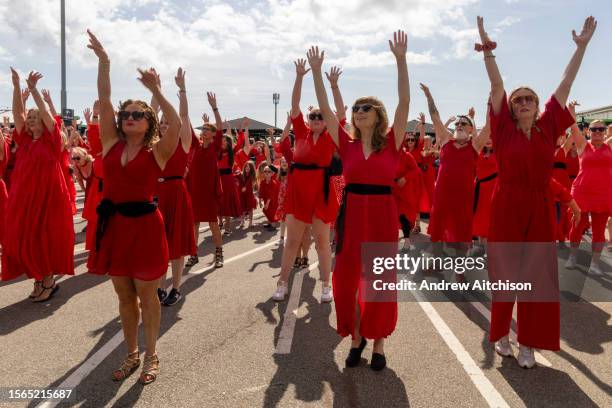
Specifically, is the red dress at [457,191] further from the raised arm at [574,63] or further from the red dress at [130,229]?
the red dress at [130,229]

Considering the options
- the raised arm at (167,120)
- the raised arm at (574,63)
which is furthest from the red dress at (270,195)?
the raised arm at (574,63)

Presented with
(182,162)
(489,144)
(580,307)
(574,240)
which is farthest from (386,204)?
(574,240)

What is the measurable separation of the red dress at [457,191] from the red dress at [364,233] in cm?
265

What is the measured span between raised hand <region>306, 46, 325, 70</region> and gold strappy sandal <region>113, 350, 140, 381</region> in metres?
2.59

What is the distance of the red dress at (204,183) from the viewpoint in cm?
662

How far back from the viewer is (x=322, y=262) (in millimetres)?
5148

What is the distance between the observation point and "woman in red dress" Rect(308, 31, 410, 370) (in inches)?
131

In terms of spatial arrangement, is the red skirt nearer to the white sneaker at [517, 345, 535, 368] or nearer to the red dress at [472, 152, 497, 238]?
the white sneaker at [517, 345, 535, 368]

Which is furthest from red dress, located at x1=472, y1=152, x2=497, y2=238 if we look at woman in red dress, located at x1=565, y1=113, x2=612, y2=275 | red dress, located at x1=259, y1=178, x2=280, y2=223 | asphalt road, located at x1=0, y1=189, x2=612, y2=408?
→ red dress, located at x1=259, y1=178, x2=280, y2=223

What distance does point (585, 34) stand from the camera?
3.43m

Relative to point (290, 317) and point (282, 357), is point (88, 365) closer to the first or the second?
point (282, 357)

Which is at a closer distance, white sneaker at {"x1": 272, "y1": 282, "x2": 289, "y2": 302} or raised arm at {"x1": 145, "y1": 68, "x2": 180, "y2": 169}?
raised arm at {"x1": 145, "y1": 68, "x2": 180, "y2": 169}

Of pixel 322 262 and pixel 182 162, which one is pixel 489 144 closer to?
pixel 322 262

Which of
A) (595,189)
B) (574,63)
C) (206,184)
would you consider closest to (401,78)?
(574,63)
